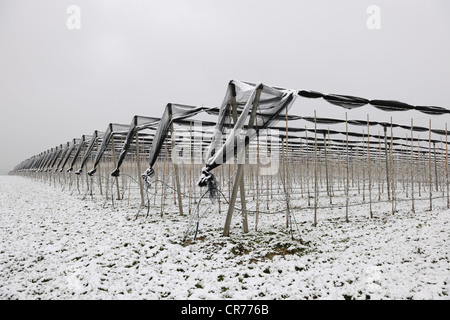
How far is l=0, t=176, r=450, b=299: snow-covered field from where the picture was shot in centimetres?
339

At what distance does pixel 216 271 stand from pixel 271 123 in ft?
12.1

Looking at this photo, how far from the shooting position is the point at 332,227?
21.6 ft

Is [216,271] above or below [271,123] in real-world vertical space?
below

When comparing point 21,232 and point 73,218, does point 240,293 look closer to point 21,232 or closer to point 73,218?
point 21,232

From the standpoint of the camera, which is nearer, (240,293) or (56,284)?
(240,293)

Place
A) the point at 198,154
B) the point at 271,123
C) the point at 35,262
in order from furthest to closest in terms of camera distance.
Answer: the point at 198,154
the point at 271,123
the point at 35,262

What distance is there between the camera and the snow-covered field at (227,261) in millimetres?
3387

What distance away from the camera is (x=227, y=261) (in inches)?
173

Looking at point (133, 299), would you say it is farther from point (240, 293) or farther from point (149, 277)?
point (240, 293)

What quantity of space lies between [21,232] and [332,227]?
8.56 meters
